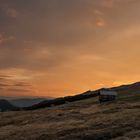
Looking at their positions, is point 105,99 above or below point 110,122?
above

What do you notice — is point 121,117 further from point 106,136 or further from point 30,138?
point 30,138

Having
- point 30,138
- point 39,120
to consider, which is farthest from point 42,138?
point 39,120

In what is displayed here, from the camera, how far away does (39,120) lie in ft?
160

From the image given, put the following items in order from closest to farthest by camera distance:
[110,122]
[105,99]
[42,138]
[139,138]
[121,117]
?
[139,138] → [42,138] → [110,122] → [121,117] → [105,99]

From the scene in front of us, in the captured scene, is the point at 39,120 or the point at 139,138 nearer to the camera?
the point at 139,138

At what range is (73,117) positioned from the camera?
46688 mm

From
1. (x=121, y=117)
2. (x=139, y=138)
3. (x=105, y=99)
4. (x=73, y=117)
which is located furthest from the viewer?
(x=105, y=99)

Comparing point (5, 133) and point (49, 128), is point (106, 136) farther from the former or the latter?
point (5, 133)

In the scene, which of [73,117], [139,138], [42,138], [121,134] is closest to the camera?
[139,138]

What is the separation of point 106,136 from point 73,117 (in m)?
14.4

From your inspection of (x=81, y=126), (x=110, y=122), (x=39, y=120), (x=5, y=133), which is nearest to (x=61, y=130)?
(x=81, y=126)

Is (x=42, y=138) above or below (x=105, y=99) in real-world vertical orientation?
below

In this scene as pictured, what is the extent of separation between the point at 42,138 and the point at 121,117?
33.6 ft

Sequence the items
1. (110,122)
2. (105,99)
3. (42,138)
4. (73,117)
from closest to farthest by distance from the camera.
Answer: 1. (42,138)
2. (110,122)
3. (73,117)
4. (105,99)
